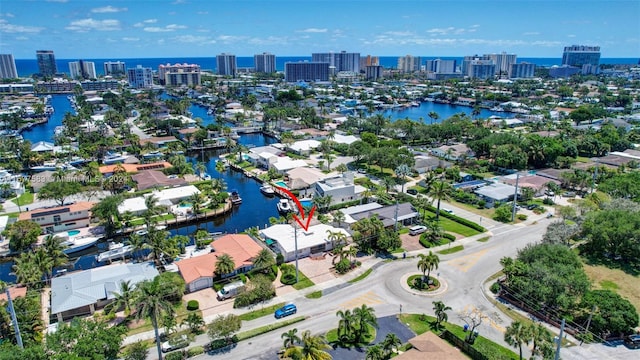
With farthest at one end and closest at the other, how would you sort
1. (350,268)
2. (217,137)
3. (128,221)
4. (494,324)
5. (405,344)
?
(217,137) → (128,221) → (350,268) → (494,324) → (405,344)

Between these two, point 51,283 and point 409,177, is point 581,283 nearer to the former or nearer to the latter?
point 409,177

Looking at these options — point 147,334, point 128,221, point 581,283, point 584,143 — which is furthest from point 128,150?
point 584,143

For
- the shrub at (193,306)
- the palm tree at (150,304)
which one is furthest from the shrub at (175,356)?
the shrub at (193,306)

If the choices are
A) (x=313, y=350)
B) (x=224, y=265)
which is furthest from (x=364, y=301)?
(x=224, y=265)

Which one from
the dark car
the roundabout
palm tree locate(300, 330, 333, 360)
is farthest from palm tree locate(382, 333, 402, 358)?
the dark car

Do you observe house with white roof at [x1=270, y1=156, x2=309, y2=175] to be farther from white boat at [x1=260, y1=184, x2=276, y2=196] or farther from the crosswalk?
the crosswalk

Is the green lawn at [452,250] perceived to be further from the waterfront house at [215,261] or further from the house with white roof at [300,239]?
the waterfront house at [215,261]
